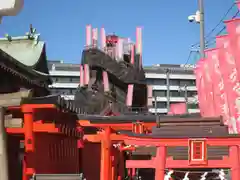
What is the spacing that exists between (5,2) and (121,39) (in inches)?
1221

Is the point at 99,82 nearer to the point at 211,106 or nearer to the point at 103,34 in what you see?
the point at 103,34

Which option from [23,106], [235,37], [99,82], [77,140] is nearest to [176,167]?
[23,106]

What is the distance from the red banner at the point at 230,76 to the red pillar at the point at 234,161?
12.8 ft

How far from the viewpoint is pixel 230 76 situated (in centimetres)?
1413

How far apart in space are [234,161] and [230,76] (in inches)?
201

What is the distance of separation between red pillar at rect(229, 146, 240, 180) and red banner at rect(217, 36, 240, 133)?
12.8 feet

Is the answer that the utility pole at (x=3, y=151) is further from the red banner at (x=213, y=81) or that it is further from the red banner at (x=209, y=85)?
the red banner at (x=209, y=85)

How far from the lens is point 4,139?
9.05 m

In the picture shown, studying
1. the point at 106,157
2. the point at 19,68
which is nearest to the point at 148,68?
the point at 106,157

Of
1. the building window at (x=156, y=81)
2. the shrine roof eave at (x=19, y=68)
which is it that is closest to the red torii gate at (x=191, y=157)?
the shrine roof eave at (x=19, y=68)

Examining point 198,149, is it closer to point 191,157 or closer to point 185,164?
point 191,157

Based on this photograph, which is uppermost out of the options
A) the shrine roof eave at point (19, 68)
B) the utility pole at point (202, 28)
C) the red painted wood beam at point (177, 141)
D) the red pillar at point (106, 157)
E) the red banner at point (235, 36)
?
the utility pole at point (202, 28)

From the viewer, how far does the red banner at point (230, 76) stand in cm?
1373

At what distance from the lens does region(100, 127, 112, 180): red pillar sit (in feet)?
45.5
